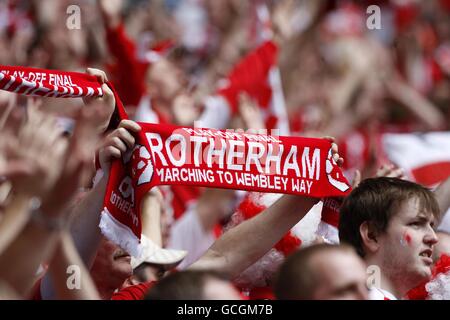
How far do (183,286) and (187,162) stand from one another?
712 mm

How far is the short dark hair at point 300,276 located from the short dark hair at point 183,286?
0.18 m

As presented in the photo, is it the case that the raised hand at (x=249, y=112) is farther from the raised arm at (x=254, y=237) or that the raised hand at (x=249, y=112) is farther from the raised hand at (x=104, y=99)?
the raised hand at (x=104, y=99)

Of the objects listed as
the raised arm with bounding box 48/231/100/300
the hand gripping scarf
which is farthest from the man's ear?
the raised arm with bounding box 48/231/100/300

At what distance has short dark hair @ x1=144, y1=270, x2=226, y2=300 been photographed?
2.88 metres

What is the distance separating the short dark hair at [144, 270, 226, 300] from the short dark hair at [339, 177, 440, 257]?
3.06 ft

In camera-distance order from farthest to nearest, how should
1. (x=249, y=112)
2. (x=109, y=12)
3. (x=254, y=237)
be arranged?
(x=109, y=12), (x=249, y=112), (x=254, y=237)

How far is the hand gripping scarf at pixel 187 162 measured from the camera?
11.3ft

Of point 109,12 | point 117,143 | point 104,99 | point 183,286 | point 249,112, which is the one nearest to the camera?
point 183,286

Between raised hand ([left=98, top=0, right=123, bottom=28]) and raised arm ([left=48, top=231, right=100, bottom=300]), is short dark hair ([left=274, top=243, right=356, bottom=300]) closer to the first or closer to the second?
raised arm ([left=48, top=231, right=100, bottom=300])

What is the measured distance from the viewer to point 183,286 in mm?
2898

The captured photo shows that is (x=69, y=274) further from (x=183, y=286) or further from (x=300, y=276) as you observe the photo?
(x=300, y=276)

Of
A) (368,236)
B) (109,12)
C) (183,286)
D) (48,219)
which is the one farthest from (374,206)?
(109,12)

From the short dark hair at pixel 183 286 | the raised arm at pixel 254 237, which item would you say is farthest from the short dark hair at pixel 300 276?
the raised arm at pixel 254 237
